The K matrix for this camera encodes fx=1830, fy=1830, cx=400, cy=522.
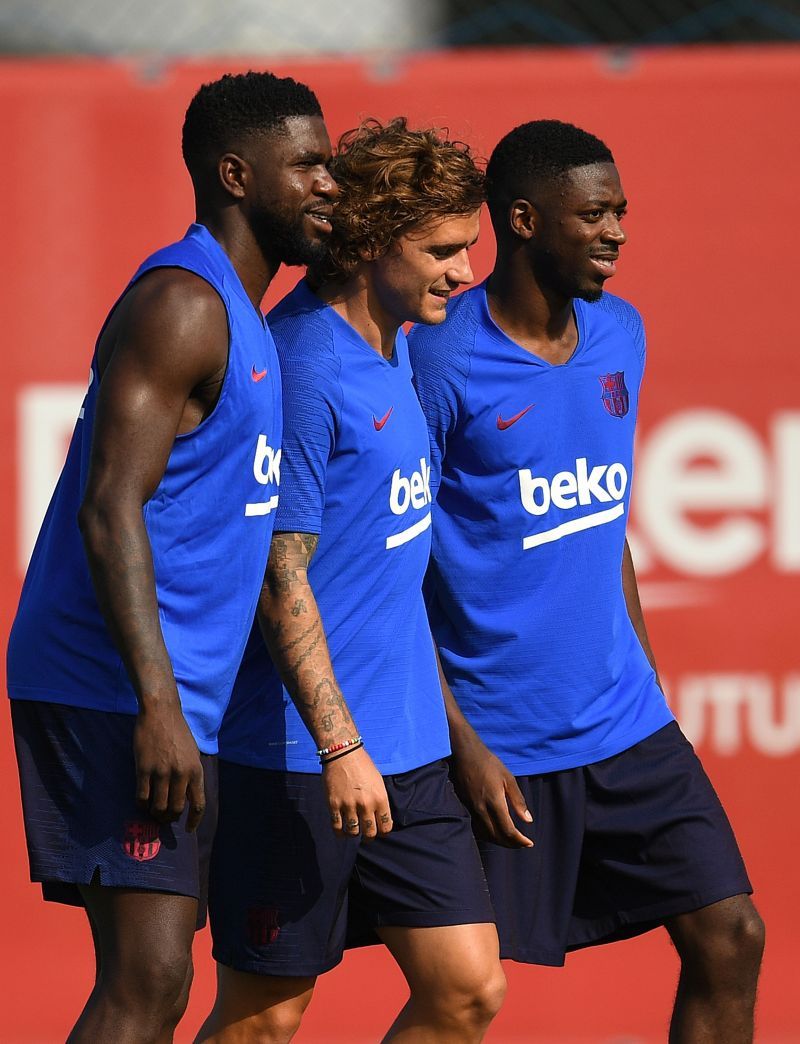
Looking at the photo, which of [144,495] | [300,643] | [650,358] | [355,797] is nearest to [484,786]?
[355,797]

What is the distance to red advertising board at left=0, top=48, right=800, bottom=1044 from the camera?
4848mm

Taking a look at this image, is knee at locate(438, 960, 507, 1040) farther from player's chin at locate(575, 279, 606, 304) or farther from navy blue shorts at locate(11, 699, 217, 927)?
player's chin at locate(575, 279, 606, 304)

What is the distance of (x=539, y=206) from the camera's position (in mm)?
3779

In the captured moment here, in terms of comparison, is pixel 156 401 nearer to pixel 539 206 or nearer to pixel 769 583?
pixel 539 206

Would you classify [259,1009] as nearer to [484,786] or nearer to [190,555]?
[484,786]

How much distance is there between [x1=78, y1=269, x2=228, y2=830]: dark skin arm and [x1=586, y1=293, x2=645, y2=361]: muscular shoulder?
1309mm

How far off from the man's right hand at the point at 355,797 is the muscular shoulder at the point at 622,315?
1253mm

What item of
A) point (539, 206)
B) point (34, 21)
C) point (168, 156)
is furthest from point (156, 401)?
point (34, 21)

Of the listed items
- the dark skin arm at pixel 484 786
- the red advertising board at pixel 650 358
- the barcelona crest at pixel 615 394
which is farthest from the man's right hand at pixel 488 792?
the red advertising board at pixel 650 358

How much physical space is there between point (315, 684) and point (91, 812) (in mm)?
465

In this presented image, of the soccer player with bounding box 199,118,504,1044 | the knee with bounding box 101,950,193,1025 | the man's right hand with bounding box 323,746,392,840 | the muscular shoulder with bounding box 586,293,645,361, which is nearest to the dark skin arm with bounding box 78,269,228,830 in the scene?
the knee with bounding box 101,950,193,1025

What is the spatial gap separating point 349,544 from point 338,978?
79.2 inches

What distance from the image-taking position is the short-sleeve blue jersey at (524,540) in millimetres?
3643

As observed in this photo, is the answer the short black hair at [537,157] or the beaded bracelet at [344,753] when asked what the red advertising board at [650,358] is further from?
the beaded bracelet at [344,753]
